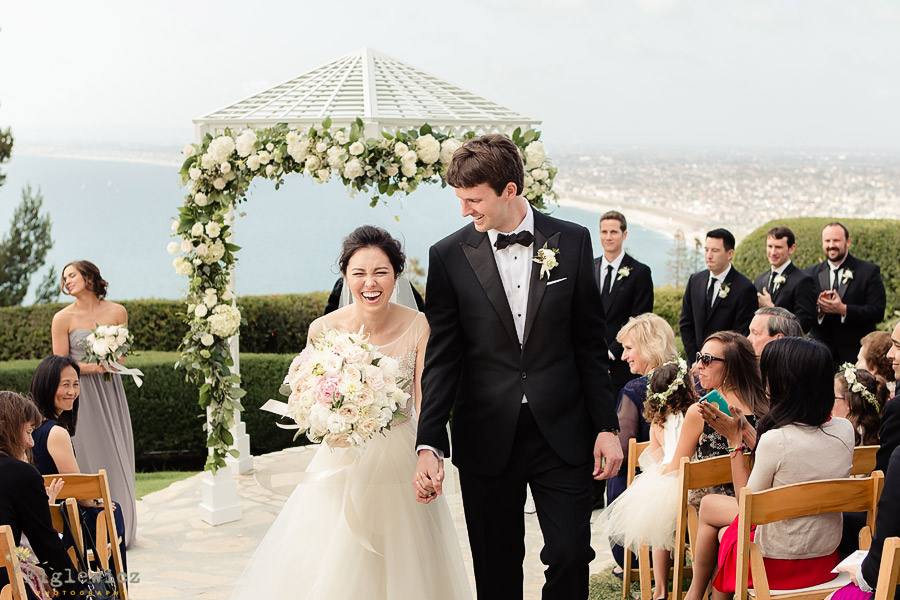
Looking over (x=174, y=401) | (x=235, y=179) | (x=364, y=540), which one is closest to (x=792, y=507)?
(x=364, y=540)

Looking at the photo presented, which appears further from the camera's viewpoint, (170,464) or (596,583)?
(170,464)

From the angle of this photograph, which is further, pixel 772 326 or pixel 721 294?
pixel 721 294

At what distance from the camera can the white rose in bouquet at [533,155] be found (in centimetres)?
602

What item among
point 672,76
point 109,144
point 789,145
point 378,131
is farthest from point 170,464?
point 109,144

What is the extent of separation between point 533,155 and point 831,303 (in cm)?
286

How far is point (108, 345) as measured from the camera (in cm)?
585

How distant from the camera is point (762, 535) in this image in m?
3.43

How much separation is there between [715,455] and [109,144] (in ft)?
130

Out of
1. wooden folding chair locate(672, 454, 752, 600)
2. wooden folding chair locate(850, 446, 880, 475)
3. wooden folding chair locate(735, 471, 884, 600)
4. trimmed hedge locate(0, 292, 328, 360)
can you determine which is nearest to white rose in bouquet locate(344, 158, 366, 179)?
wooden folding chair locate(672, 454, 752, 600)

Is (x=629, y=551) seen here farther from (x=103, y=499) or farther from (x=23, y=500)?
(x=23, y=500)

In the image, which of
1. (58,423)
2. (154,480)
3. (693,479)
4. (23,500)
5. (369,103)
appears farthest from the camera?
(154,480)

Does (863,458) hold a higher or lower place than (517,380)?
lower

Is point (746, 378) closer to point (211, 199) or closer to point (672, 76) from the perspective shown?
point (211, 199)

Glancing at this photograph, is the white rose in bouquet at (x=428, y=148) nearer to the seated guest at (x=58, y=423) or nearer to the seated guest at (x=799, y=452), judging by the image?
the seated guest at (x=58, y=423)
